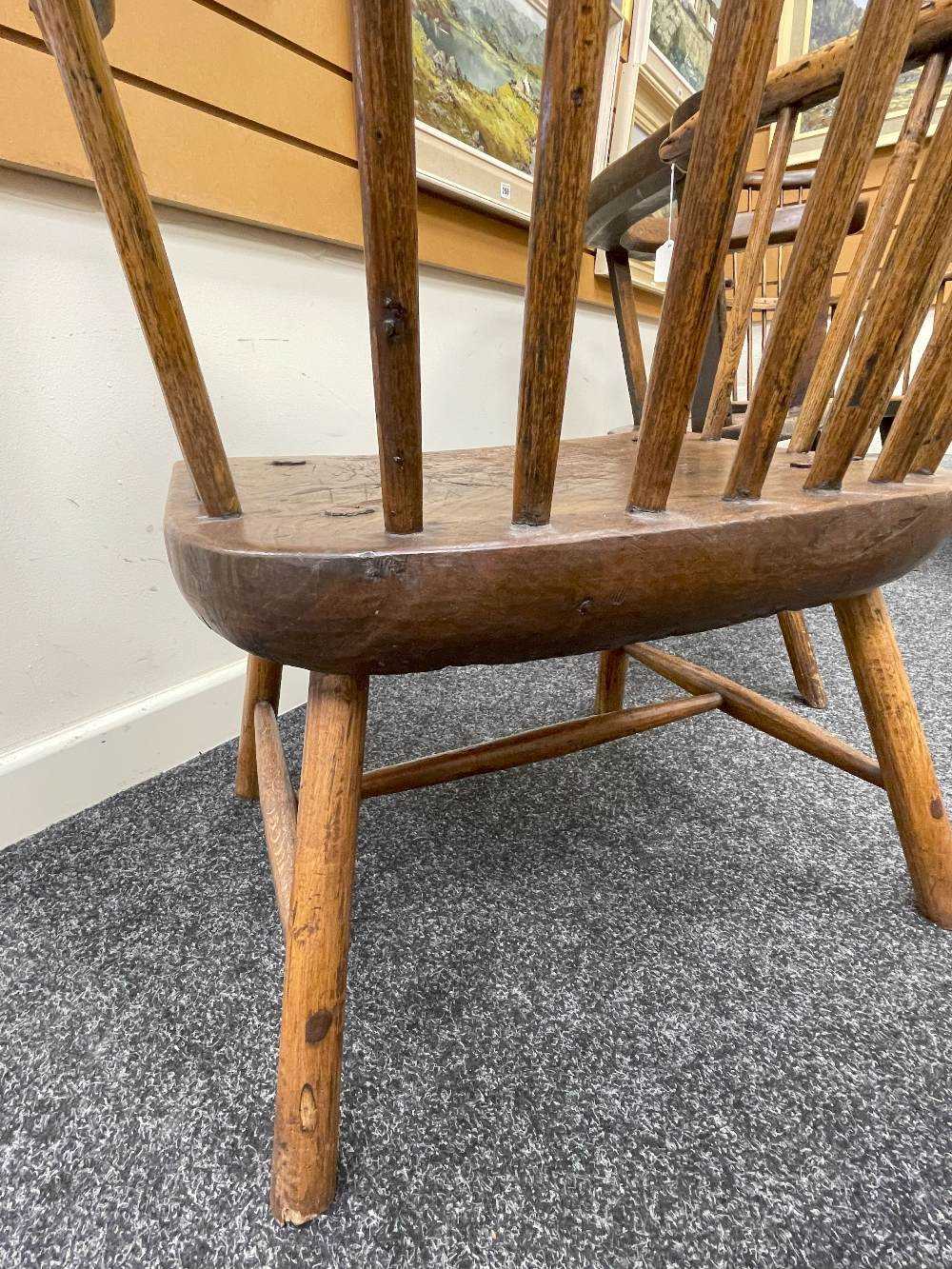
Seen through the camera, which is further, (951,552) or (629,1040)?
(951,552)

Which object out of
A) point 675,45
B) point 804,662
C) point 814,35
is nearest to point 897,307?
point 804,662

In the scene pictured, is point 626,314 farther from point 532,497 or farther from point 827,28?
point 827,28

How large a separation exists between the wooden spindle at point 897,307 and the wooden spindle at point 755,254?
0.30 m

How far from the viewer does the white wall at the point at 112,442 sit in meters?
0.74

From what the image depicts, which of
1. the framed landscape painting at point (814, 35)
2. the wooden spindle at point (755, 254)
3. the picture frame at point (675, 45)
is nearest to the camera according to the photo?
the wooden spindle at point (755, 254)

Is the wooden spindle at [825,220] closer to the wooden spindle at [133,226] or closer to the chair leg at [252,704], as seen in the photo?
the wooden spindle at [133,226]

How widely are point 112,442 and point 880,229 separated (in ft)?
2.86

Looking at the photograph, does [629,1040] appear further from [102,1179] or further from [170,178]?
[170,178]

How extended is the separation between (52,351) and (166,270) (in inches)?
23.0

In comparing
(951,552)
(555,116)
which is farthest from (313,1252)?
(951,552)

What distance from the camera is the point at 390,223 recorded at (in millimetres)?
252

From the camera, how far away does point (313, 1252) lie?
0.37 metres

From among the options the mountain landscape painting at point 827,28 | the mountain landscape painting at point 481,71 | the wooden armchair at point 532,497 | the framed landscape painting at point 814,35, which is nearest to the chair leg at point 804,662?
the wooden armchair at point 532,497

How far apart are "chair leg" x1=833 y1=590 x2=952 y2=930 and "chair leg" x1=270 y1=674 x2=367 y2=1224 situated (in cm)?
44
